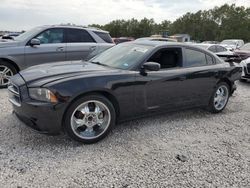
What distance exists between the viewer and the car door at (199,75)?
4.90 meters

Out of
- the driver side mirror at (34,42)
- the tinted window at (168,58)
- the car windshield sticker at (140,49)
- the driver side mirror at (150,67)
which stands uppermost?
the driver side mirror at (34,42)

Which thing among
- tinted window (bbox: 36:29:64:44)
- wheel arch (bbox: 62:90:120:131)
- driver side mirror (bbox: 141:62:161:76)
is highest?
tinted window (bbox: 36:29:64:44)

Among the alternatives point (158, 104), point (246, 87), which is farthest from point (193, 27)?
point (158, 104)

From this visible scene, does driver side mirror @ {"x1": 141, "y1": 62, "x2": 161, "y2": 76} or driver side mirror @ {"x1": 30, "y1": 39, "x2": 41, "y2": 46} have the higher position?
driver side mirror @ {"x1": 30, "y1": 39, "x2": 41, "y2": 46}

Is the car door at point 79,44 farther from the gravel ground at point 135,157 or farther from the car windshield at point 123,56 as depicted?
the gravel ground at point 135,157

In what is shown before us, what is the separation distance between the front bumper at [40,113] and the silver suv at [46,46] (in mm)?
2887

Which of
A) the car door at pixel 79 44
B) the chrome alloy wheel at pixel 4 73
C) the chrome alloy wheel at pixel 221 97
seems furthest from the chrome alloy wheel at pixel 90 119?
the car door at pixel 79 44

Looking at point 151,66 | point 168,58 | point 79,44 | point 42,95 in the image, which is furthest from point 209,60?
point 79,44

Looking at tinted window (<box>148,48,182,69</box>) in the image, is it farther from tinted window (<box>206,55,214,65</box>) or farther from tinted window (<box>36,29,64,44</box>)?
tinted window (<box>36,29,64,44</box>)

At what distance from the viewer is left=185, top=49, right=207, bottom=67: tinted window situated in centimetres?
496

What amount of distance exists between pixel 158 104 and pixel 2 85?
4.30m

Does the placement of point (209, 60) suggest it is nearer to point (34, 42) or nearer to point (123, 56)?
point (123, 56)

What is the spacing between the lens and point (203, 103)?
17.3 ft

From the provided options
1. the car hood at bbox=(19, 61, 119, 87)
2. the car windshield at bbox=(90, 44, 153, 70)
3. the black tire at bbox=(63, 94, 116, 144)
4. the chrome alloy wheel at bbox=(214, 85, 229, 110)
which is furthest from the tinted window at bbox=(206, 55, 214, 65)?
the black tire at bbox=(63, 94, 116, 144)
